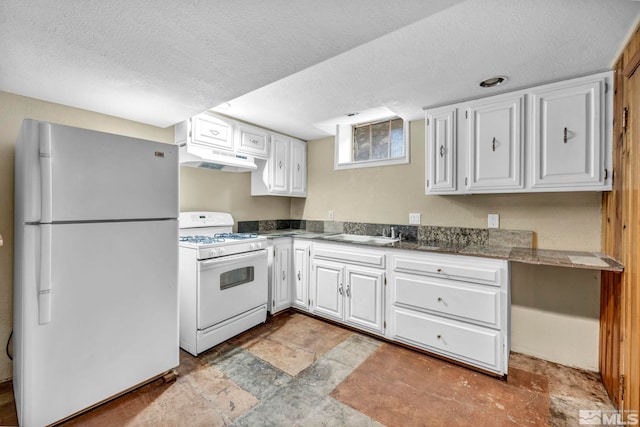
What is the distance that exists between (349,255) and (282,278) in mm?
891

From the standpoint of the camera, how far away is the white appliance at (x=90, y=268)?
1.43 meters

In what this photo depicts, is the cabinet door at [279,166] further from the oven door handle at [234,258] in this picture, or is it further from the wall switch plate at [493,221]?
the wall switch plate at [493,221]

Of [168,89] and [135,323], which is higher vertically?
[168,89]

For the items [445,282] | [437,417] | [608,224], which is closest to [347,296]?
[445,282]

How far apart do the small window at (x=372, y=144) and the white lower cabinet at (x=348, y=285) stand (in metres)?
1.16

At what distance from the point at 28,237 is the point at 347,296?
232 cm

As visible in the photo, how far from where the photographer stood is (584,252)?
208cm

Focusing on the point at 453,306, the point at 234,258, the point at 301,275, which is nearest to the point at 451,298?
the point at 453,306

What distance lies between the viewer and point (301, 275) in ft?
10.2

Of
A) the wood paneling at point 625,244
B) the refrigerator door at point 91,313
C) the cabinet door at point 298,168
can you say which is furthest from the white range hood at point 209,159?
the wood paneling at point 625,244

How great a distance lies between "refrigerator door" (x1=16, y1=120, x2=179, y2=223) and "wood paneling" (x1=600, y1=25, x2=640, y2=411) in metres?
2.77

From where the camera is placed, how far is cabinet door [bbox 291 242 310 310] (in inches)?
121

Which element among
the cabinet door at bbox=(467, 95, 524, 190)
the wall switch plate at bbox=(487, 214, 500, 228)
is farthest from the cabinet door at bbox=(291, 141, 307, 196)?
the wall switch plate at bbox=(487, 214, 500, 228)

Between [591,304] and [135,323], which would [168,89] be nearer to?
[135,323]
